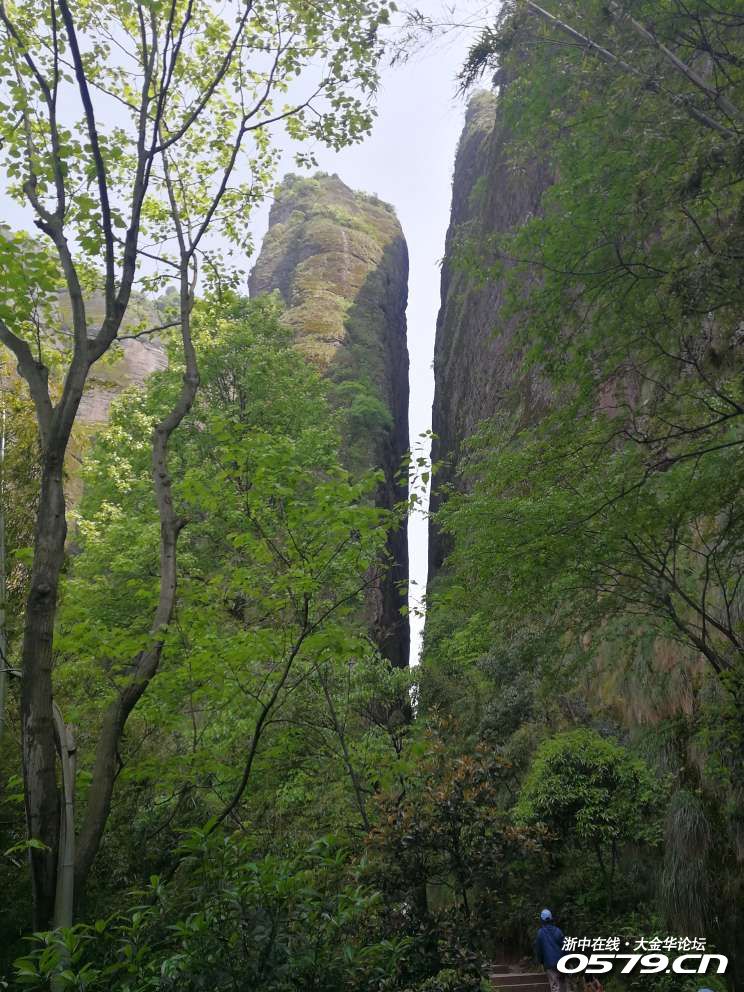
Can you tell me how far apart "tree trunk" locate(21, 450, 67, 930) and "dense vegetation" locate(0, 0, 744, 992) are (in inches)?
0.8

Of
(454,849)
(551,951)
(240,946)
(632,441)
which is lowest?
(551,951)

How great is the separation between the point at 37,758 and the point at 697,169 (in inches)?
227

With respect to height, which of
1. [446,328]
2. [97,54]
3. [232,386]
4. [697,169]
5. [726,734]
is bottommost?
[726,734]

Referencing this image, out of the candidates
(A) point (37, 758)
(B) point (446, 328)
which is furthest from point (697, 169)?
(B) point (446, 328)

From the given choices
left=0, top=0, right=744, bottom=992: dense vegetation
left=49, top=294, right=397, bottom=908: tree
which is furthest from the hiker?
left=49, top=294, right=397, bottom=908: tree

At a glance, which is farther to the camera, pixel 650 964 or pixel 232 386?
pixel 232 386

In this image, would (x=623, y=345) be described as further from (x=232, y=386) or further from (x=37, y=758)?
(x=232, y=386)

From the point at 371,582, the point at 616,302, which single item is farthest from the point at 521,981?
the point at 616,302

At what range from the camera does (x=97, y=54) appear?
6.48 meters

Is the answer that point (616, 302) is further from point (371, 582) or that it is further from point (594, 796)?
point (594, 796)

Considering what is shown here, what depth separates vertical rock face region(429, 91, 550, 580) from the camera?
23641mm

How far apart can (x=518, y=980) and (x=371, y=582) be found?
21.7ft

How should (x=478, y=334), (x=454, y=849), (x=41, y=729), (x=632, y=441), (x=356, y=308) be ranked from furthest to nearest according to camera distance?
(x=356, y=308) < (x=478, y=334) < (x=632, y=441) < (x=454, y=849) < (x=41, y=729)

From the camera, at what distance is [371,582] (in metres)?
7.39
